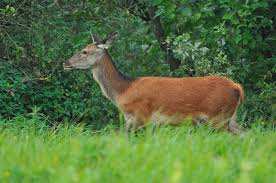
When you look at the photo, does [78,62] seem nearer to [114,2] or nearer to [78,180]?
[114,2]

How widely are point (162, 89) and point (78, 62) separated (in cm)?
153

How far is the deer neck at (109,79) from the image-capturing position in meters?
11.2

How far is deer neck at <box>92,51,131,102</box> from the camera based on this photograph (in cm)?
1116

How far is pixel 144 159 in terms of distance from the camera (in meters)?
5.86

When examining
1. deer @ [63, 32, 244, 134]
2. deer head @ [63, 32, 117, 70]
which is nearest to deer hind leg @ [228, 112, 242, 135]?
deer @ [63, 32, 244, 134]

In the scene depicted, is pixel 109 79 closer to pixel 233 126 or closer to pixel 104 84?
pixel 104 84

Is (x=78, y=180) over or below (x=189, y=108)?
over

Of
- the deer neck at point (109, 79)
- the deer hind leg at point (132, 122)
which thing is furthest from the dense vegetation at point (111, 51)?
the deer hind leg at point (132, 122)

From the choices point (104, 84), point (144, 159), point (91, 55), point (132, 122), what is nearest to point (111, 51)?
point (91, 55)

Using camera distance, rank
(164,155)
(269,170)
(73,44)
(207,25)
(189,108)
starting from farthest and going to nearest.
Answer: (73,44) < (207,25) < (189,108) < (164,155) < (269,170)

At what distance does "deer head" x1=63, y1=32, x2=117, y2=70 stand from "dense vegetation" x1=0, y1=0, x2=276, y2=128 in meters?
1.20

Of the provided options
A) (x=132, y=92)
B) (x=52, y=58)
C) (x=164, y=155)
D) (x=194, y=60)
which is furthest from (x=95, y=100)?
(x=164, y=155)

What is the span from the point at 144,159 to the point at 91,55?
5750mm

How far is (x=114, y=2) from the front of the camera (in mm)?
14211
